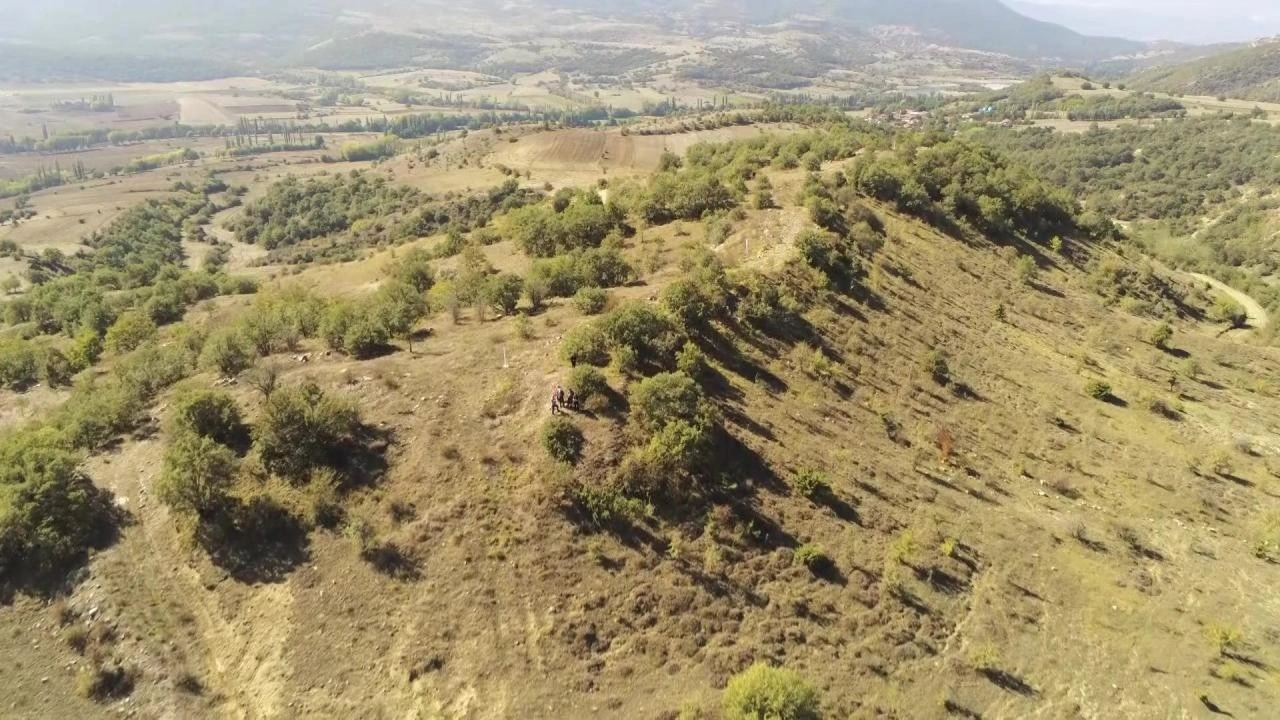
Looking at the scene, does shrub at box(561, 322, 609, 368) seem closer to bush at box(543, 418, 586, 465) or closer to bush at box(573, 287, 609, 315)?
bush at box(543, 418, 586, 465)

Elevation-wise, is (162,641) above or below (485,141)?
below

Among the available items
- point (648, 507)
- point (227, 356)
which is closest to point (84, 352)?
point (227, 356)

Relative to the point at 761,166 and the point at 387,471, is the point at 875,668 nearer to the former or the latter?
the point at 387,471

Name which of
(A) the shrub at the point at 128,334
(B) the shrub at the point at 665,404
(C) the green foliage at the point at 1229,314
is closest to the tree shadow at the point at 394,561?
(B) the shrub at the point at 665,404

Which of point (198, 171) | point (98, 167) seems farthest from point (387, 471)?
point (98, 167)

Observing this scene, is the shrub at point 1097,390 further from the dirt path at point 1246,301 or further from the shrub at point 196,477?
the shrub at point 196,477

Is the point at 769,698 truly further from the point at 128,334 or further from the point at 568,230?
the point at 128,334
